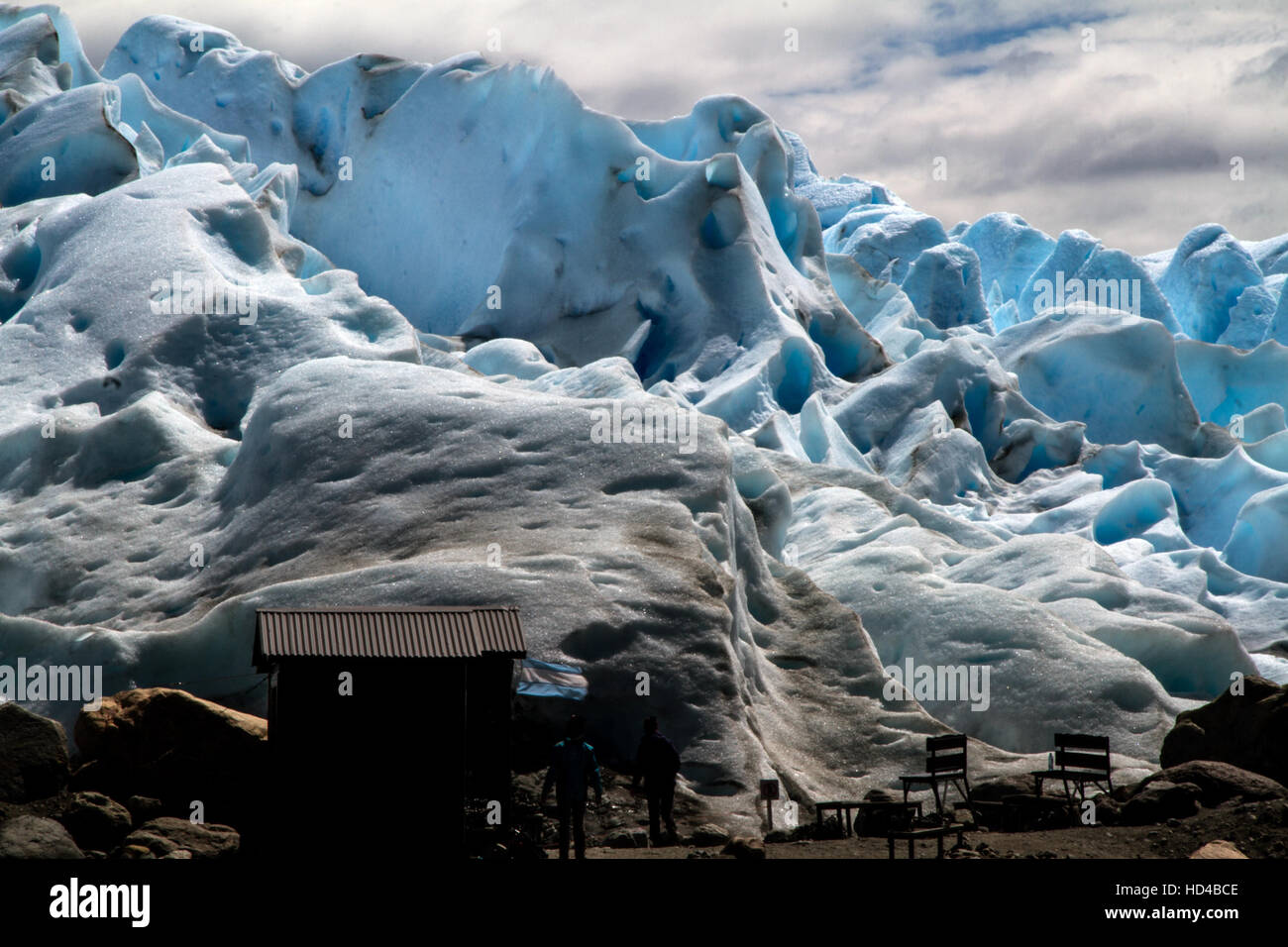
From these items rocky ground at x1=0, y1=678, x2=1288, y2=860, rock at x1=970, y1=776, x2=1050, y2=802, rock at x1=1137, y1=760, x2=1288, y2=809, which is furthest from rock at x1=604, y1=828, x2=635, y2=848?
rock at x1=1137, y1=760, x2=1288, y2=809

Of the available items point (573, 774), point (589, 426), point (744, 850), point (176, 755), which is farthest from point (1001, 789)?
point (176, 755)

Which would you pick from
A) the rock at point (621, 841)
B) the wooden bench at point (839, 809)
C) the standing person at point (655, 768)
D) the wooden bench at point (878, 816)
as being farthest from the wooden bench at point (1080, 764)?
the rock at point (621, 841)

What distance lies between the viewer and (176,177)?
24547mm

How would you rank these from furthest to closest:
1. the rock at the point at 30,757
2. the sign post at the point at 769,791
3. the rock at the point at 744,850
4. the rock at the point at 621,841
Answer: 1. the sign post at the point at 769,791
2. the rock at the point at 30,757
3. the rock at the point at 621,841
4. the rock at the point at 744,850

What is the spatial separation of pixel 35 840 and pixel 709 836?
5178 mm

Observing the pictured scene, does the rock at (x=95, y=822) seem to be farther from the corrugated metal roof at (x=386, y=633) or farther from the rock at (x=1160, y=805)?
the rock at (x=1160, y=805)

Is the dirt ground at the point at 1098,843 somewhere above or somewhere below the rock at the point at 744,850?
below

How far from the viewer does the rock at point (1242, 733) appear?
13.1m

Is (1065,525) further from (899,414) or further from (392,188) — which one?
(392,188)

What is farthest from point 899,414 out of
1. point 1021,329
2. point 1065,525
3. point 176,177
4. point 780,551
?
point 176,177

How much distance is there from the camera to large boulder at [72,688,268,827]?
1160 centimetres

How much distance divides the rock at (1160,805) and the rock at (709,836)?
131 inches

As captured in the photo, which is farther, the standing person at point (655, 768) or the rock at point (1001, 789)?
the rock at point (1001, 789)
